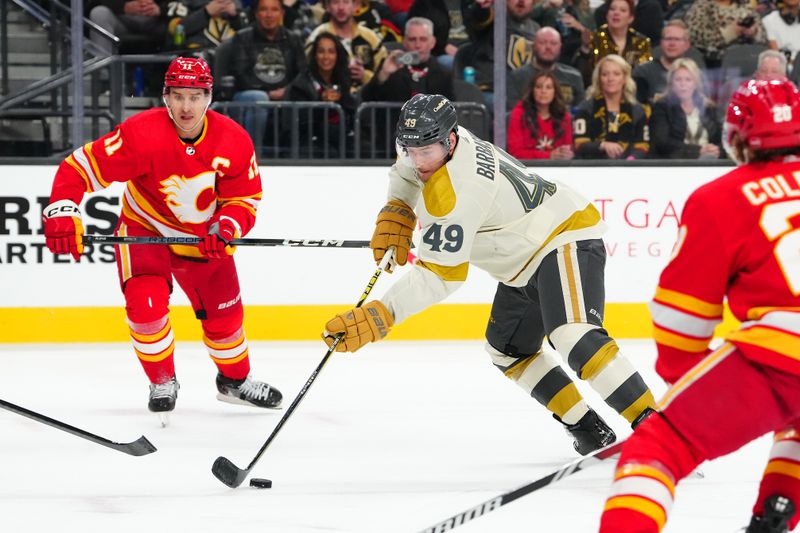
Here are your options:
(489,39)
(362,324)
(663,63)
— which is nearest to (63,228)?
(362,324)

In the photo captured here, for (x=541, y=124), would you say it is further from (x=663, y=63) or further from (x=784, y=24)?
(x=784, y=24)

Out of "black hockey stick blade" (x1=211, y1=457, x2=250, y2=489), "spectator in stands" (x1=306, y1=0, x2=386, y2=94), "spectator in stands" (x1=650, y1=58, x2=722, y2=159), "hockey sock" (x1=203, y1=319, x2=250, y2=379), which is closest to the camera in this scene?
"black hockey stick blade" (x1=211, y1=457, x2=250, y2=489)

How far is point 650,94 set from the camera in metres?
5.52

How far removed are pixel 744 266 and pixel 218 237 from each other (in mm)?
2081

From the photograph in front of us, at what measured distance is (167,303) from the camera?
3686mm

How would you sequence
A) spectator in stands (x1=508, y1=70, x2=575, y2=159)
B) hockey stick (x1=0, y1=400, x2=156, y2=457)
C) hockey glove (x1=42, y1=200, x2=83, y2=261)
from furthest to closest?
spectator in stands (x1=508, y1=70, x2=575, y2=159) < hockey glove (x1=42, y1=200, x2=83, y2=261) < hockey stick (x1=0, y1=400, x2=156, y2=457)

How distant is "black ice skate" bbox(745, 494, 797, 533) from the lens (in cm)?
196

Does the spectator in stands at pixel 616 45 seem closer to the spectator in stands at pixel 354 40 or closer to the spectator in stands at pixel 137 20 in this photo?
the spectator in stands at pixel 354 40

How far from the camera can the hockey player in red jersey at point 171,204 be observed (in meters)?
3.56

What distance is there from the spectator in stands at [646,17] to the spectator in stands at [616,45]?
0.03 m

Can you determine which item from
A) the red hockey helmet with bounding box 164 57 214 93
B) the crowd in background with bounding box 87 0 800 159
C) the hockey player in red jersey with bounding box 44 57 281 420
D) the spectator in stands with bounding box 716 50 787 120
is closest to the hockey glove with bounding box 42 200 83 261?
the hockey player in red jersey with bounding box 44 57 281 420

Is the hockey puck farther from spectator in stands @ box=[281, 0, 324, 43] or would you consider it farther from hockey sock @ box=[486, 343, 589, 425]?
spectator in stands @ box=[281, 0, 324, 43]

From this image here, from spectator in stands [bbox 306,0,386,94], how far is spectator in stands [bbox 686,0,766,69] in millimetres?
1581

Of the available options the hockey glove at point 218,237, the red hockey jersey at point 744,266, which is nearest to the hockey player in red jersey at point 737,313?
the red hockey jersey at point 744,266
